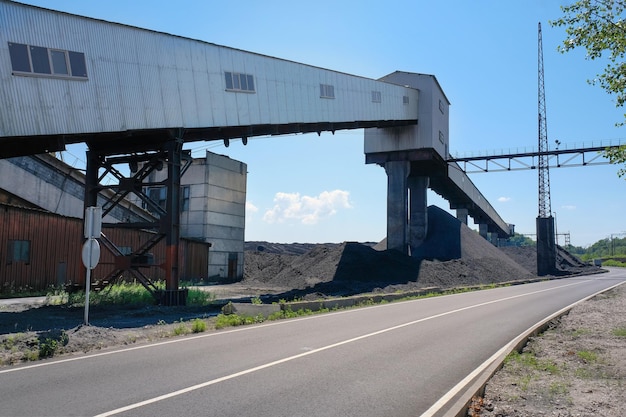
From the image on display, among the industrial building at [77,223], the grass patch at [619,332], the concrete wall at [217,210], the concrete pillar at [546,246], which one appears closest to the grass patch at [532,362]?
the grass patch at [619,332]

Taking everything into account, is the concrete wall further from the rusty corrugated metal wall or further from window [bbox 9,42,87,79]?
window [bbox 9,42,87,79]

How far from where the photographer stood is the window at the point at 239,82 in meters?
23.2

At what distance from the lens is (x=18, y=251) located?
24.1 meters

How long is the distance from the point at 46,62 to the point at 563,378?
16724mm

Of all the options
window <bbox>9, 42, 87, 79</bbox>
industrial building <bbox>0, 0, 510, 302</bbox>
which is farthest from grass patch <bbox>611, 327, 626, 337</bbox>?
window <bbox>9, 42, 87, 79</bbox>

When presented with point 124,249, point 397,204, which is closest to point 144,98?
point 124,249

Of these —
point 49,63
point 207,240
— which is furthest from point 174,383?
point 207,240

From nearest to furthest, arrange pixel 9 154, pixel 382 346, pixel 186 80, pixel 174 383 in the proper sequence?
1. pixel 174 383
2. pixel 382 346
3. pixel 9 154
4. pixel 186 80

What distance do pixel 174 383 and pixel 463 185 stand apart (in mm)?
56411

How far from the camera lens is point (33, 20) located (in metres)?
16.3

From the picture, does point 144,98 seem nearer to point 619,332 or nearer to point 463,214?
point 619,332

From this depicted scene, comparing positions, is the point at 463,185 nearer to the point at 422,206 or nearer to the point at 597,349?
the point at 422,206

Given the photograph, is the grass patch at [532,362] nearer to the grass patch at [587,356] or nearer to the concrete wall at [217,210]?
the grass patch at [587,356]

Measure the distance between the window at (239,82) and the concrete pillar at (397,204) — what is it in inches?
939
